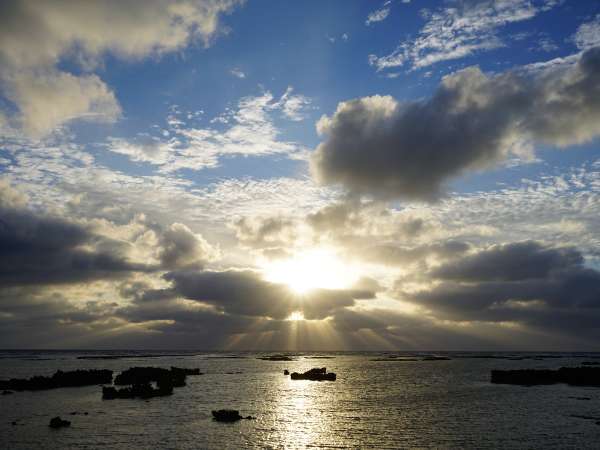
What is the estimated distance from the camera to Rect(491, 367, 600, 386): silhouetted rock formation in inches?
4727

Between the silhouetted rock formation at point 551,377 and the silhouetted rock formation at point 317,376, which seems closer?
the silhouetted rock formation at point 551,377

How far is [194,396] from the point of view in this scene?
292 feet

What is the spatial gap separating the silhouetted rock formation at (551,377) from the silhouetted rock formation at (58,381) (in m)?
97.2

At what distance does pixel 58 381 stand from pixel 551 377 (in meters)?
119

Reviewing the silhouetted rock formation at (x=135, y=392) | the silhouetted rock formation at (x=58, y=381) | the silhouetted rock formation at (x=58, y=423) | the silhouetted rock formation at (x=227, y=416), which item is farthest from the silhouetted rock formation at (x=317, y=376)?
the silhouetted rock formation at (x=58, y=423)

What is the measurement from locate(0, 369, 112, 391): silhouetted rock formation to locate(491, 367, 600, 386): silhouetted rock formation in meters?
97.2

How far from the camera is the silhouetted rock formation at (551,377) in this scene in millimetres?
120062

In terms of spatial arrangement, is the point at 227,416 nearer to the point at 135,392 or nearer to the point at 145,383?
the point at 135,392

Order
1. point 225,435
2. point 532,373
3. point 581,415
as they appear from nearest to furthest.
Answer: point 225,435, point 581,415, point 532,373

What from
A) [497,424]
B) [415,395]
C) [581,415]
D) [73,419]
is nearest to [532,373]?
[415,395]

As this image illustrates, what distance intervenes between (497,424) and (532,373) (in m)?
74.2

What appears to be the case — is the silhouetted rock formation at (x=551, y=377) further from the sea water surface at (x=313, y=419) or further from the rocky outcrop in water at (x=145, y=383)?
the rocky outcrop in water at (x=145, y=383)

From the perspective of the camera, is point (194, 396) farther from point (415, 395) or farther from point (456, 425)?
point (456, 425)

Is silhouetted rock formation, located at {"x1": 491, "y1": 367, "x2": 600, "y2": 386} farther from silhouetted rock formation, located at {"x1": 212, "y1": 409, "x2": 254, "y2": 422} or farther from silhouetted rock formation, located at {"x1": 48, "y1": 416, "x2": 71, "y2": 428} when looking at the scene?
silhouetted rock formation, located at {"x1": 48, "y1": 416, "x2": 71, "y2": 428}
